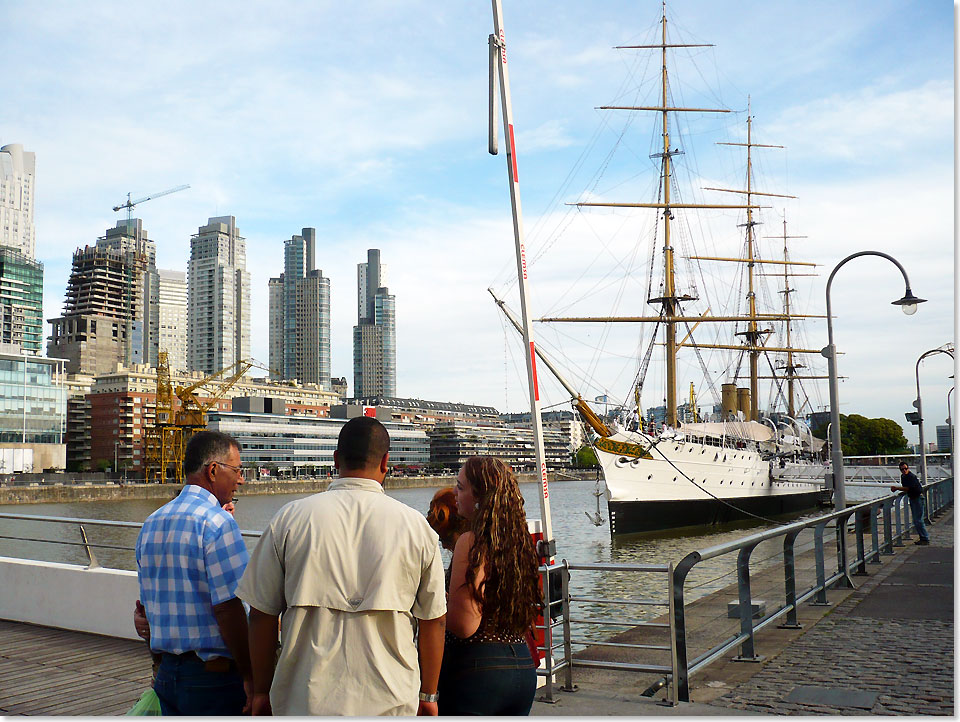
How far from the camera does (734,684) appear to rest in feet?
21.9

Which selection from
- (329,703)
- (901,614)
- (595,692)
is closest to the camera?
(329,703)

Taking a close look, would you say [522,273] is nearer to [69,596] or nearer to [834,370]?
[69,596]

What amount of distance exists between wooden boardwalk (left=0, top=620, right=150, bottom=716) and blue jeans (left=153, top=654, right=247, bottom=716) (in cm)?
312

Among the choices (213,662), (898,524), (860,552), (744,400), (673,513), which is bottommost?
(673,513)

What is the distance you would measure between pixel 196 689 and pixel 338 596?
1044mm

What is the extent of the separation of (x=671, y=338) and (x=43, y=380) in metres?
85.2

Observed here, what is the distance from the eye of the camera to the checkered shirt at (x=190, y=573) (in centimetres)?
359

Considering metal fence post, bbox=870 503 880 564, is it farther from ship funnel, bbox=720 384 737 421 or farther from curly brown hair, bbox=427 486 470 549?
ship funnel, bbox=720 384 737 421

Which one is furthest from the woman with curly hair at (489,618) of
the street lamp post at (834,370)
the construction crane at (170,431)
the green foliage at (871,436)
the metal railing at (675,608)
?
the green foliage at (871,436)

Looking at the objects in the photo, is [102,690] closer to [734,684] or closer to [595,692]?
[595,692]

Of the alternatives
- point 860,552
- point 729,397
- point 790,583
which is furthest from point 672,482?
point 790,583

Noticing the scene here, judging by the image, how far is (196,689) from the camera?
3.59 metres

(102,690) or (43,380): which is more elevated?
(43,380)

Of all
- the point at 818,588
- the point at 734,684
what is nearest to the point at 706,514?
the point at 818,588
